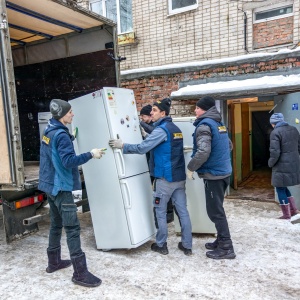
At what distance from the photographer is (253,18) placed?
6562 millimetres

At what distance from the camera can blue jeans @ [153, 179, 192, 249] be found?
3734mm

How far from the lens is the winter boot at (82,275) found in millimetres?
3117

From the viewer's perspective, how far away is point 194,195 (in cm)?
433

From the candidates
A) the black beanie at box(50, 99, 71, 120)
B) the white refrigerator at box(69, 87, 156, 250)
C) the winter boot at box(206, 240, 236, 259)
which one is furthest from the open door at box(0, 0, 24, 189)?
the winter boot at box(206, 240, 236, 259)

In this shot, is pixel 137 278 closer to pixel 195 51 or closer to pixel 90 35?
pixel 90 35

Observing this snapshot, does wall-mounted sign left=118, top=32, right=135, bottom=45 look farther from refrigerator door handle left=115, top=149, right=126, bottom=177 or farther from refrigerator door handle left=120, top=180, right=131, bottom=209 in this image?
refrigerator door handle left=120, top=180, right=131, bottom=209

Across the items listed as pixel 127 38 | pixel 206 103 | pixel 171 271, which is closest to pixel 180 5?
pixel 127 38

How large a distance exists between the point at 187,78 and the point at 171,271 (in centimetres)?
450

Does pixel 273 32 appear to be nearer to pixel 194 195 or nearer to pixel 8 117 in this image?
pixel 194 195

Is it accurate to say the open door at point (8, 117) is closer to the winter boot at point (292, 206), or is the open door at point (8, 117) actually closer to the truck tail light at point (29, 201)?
the truck tail light at point (29, 201)

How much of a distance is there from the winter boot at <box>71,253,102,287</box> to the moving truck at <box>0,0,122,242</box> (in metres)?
1.01

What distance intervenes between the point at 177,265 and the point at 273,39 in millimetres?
5168

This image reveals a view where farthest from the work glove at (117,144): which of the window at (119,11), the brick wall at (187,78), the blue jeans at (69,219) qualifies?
the window at (119,11)

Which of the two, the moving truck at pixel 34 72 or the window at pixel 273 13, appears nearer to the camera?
the moving truck at pixel 34 72
